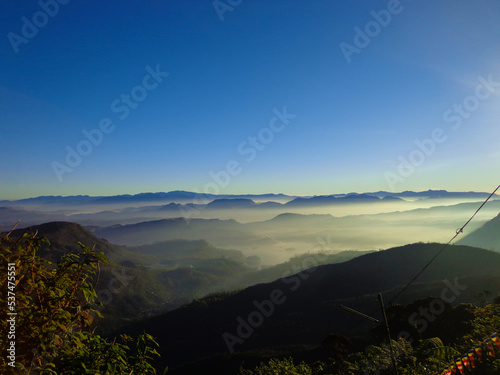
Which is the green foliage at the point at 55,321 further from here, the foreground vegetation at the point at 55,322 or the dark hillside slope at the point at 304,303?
the dark hillside slope at the point at 304,303

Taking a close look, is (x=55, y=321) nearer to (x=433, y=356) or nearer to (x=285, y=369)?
(x=433, y=356)

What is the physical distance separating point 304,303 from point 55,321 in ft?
358

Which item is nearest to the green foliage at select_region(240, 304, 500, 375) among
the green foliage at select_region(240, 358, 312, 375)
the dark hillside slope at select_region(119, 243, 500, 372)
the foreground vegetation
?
the green foliage at select_region(240, 358, 312, 375)

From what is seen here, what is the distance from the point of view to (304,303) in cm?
10138

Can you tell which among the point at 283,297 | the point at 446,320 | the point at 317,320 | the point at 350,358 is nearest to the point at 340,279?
the point at 283,297

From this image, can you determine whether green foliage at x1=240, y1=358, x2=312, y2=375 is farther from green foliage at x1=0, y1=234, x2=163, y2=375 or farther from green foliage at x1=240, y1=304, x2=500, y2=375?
green foliage at x1=0, y1=234, x2=163, y2=375

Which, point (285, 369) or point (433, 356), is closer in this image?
point (433, 356)

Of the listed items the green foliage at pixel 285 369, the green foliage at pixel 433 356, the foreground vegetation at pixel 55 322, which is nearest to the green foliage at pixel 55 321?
the foreground vegetation at pixel 55 322

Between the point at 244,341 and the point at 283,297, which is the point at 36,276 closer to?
the point at 244,341

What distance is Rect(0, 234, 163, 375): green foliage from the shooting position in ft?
10.2

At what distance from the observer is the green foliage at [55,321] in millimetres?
3123

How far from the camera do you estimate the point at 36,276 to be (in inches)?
131

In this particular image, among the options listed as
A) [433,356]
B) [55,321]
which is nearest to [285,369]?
[433,356]

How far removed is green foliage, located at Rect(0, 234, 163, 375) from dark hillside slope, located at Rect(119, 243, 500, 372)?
230 feet
